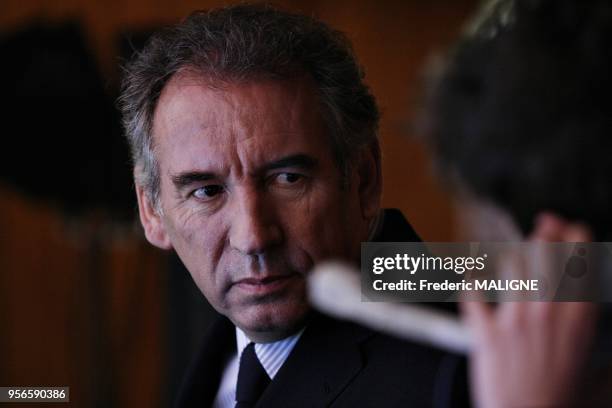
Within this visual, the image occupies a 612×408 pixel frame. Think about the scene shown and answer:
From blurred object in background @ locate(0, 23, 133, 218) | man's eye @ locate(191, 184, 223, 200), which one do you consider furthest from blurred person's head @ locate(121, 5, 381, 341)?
blurred object in background @ locate(0, 23, 133, 218)

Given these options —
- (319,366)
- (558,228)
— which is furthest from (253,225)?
Result: (558,228)

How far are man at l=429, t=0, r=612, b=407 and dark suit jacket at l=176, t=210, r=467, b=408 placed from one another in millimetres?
361

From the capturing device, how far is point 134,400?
347 cm

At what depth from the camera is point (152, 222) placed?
136cm

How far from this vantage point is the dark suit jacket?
3.36 feet

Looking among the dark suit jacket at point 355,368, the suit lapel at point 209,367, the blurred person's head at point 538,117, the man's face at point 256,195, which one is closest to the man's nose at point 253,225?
the man's face at point 256,195

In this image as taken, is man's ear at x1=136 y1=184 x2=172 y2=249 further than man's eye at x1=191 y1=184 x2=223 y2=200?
Yes

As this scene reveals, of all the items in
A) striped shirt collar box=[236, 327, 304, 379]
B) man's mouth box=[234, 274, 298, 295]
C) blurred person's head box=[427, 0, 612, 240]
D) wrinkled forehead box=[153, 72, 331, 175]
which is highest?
wrinkled forehead box=[153, 72, 331, 175]

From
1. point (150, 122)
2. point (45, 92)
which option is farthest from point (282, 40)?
point (45, 92)

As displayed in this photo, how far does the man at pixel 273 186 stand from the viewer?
1.11 meters

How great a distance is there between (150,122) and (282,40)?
8.3 inches

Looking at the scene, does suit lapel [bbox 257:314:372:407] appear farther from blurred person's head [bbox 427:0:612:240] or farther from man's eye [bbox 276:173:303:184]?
blurred person's head [bbox 427:0:612:240]

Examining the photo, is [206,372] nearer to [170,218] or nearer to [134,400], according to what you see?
[170,218]

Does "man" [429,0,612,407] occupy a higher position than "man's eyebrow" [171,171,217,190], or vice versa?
"man's eyebrow" [171,171,217,190]
